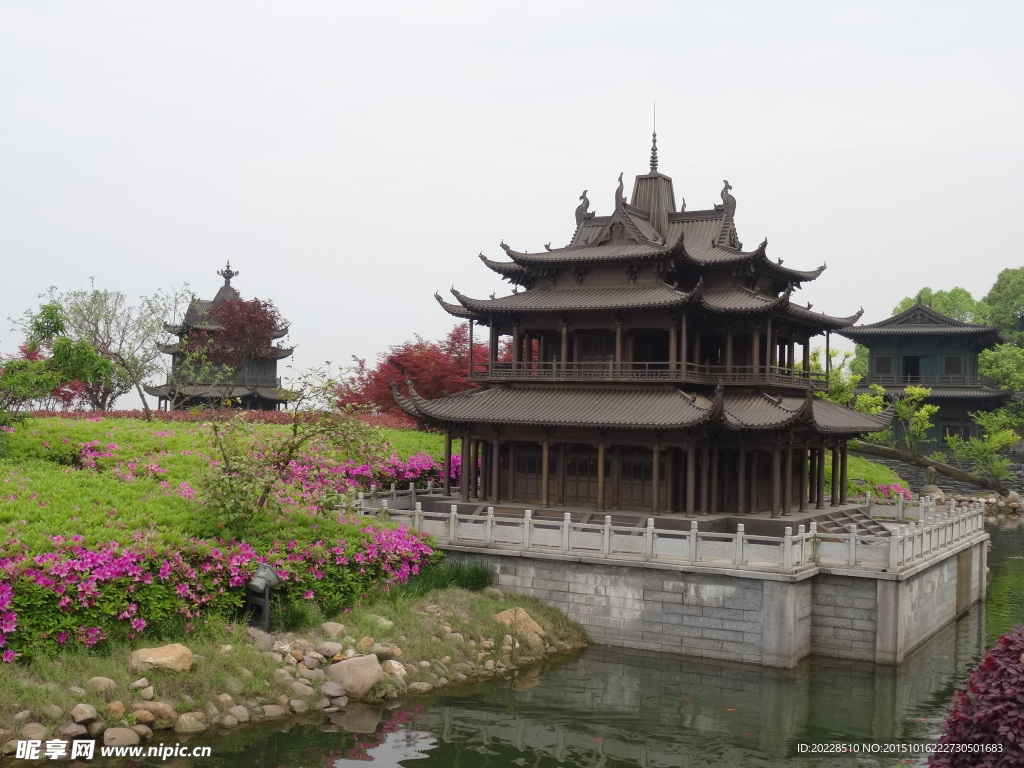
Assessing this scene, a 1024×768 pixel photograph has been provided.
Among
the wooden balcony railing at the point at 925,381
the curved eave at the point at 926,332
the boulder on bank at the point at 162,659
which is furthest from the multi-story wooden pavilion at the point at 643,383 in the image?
the wooden balcony railing at the point at 925,381

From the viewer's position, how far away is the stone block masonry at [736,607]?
2228cm

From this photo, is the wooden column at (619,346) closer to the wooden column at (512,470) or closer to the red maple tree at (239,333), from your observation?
the wooden column at (512,470)

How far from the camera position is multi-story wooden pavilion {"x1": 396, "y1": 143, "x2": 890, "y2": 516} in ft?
92.0

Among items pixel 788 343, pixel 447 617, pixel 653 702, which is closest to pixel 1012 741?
pixel 653 702

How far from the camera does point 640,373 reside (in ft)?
95.0

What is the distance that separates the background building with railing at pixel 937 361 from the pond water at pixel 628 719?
44124 millimetres

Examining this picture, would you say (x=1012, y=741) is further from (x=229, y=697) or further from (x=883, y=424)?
(x=883, y=424)

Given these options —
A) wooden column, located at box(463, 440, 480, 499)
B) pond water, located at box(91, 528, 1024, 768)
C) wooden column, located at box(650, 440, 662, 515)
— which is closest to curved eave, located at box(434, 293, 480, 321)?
wooden column, located at box(463, 440, 480, 499)

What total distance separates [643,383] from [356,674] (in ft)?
42.6

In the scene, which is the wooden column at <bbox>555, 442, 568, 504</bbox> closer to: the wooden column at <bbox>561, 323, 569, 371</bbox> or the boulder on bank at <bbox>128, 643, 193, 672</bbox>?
the wooden column at <bbox>561, 323, 569, 371</bbox>

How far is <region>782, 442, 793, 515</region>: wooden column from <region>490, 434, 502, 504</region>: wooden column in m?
8.55

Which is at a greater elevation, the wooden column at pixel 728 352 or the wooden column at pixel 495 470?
the wooden column at pixel 728 352

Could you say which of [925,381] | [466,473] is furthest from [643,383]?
[925,381]

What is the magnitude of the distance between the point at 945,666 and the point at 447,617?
12.0 meters
